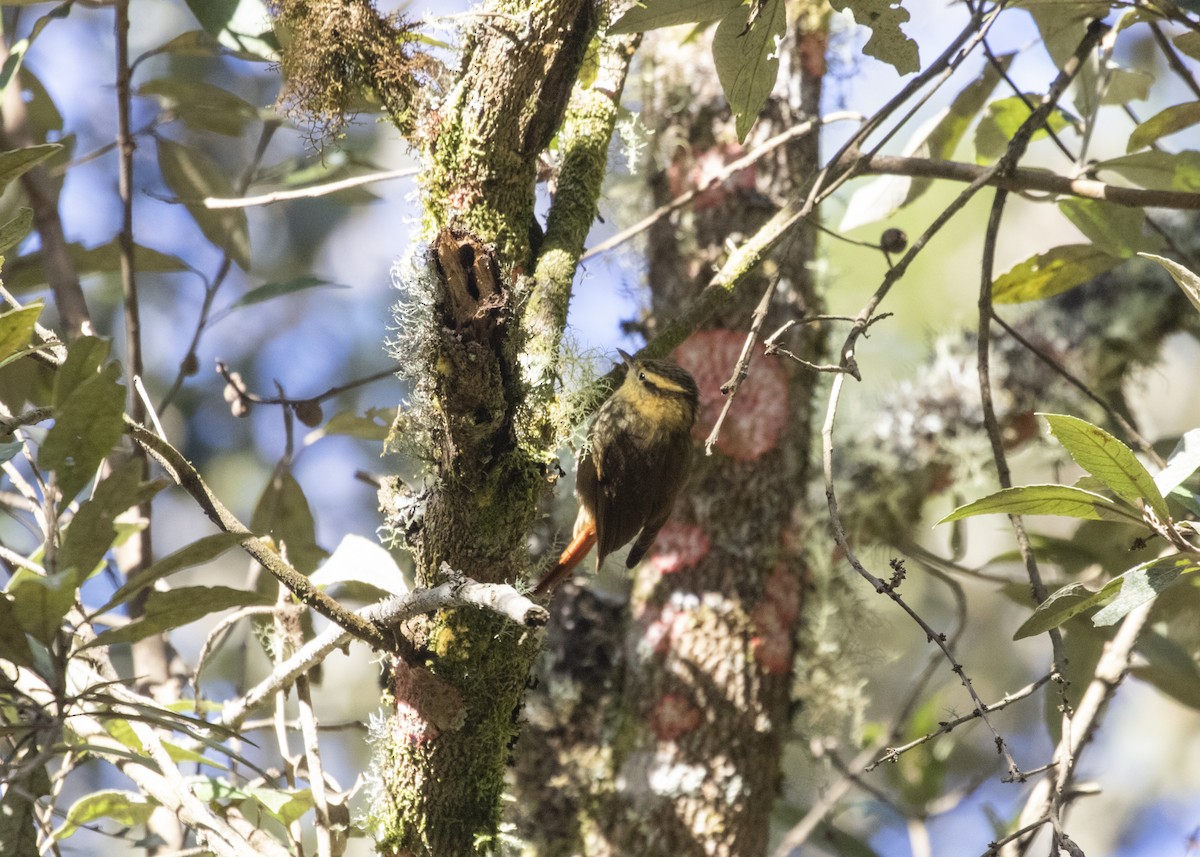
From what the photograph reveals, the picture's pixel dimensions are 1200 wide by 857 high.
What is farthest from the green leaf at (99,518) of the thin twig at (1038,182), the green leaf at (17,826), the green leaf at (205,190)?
the green leaf at (205,190)

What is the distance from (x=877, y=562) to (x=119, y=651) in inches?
90.1

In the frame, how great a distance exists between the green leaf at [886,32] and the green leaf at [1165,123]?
1.69ft

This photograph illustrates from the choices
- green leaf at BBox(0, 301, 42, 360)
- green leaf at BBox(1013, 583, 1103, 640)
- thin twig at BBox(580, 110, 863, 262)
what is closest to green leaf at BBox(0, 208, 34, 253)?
green leaf at BBox(0, 301, 42, 360)

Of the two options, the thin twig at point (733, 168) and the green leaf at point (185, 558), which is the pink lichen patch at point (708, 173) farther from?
the green leaf at point (185, 558)

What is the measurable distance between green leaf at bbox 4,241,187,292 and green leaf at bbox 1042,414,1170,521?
1.78m

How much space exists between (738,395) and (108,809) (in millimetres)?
1501

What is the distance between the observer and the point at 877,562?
279 cm

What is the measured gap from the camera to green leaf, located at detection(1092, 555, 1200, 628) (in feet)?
3.99

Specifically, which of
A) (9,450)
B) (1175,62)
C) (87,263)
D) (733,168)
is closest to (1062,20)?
(1175,62)

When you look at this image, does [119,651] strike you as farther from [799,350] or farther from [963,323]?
[963,323]

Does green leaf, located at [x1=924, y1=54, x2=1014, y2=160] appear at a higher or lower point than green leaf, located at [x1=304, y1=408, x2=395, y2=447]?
higher

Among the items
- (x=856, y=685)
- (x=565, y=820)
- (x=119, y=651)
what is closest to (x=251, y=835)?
(x=565, y=820)

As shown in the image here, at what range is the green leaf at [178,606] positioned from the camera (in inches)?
46.4

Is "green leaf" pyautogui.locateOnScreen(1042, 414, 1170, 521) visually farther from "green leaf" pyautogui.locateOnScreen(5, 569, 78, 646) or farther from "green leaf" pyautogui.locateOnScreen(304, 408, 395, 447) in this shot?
"green leaf" pyautogui.locateOnScreen(304, 408, 395, 447)
